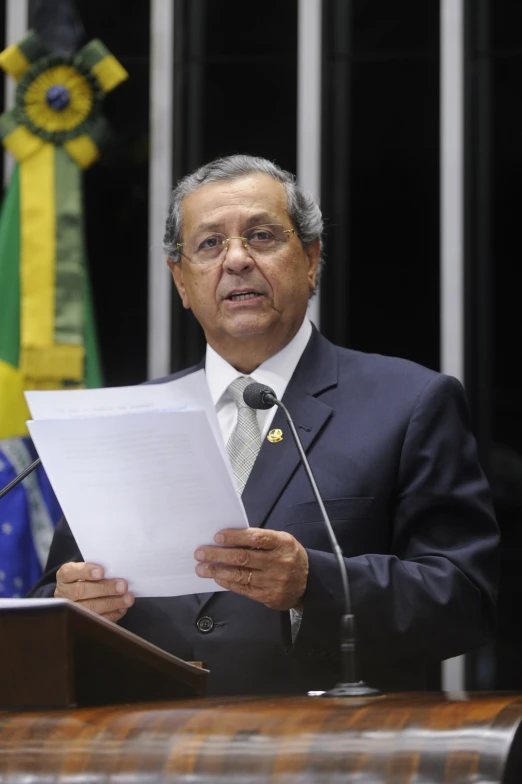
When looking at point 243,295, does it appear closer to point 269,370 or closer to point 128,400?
point 269,370

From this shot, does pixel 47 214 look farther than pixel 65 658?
Yes

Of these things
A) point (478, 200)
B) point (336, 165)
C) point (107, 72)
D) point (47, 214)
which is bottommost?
point (47, 214)

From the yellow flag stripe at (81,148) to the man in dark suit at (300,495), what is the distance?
123 centimetres

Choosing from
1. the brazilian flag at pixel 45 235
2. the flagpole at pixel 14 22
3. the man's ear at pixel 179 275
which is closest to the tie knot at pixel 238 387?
the man's ear at pixel 179 275

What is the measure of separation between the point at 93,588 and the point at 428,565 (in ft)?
1.84

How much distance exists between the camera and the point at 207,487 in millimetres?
1612

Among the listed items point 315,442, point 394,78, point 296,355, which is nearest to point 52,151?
point 394,78

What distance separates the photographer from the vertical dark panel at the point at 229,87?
418 centimetres

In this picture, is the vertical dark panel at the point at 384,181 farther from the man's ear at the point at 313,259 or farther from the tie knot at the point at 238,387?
the tie knot at the point at 238,387

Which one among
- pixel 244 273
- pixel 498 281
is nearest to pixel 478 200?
pixel 498 281

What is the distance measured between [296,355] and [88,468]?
0.80 meters

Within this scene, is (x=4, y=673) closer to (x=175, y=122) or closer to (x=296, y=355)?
(x=296, y=355)

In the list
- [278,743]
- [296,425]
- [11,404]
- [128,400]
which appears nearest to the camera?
[278,743]

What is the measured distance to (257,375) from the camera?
233 centimetres
